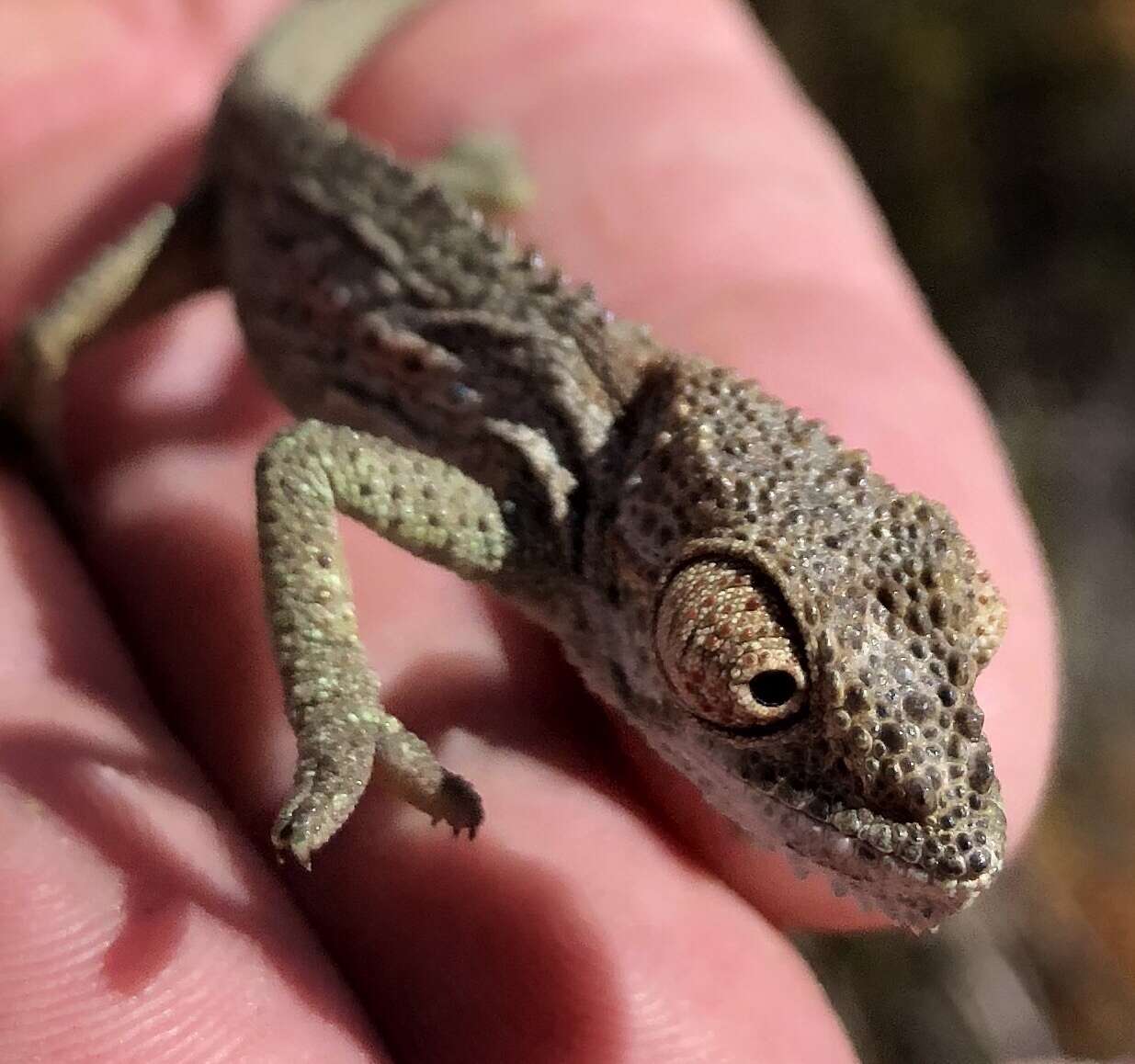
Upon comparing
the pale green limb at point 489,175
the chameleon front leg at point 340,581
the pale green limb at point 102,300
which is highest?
the pale green limb at point 489,175

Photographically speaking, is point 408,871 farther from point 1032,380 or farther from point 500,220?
point 1032,380

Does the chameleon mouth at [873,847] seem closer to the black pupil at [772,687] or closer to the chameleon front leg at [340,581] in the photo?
the black pupil at [772,687]

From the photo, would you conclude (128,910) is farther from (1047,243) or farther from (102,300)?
(1047,243)

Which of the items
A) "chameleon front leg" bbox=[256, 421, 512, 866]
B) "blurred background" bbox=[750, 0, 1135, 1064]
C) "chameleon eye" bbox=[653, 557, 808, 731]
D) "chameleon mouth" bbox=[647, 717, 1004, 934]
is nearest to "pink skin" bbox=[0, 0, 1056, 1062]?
"chameleon front leg" bbox=[256, 421, 512, 866]

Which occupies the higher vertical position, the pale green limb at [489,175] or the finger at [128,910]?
the pale green limb at [489,175]

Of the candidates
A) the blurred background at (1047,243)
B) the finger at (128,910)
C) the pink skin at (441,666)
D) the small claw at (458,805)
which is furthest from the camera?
the blurred background at (1047,243)

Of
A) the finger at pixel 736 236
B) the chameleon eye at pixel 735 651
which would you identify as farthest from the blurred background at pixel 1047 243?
the chameleon eye at pixel 735 651

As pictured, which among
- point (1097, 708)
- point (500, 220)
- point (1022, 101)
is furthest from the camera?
point (1022, 101)

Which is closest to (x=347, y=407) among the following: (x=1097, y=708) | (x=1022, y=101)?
(x=1097, y=708)
